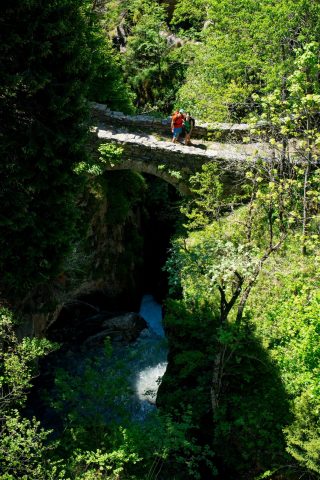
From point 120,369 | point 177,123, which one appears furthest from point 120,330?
point 177,123

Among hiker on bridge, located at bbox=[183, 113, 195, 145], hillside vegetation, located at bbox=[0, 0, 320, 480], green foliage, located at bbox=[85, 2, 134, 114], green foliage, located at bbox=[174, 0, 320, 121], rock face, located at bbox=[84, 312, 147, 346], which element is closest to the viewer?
hillside vegetation, located at bbox=[0, 0, 320, 480]

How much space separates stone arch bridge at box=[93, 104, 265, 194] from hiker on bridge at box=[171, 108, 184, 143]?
38 cm

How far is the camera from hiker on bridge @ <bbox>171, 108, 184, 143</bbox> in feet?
44.8

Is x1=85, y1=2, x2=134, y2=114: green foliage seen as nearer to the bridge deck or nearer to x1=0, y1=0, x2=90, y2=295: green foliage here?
the bridge deck

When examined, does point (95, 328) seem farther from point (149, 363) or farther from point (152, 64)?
point (152, 64)

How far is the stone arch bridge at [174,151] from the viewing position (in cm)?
1330

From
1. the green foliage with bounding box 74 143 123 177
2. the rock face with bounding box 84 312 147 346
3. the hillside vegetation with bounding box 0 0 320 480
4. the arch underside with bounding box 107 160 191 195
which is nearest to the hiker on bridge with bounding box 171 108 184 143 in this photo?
the arch underside with bounding box 107 160 191 195

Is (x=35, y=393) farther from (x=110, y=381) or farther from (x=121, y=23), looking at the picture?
(x=121, y=23)

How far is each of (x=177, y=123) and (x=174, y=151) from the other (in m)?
1.01

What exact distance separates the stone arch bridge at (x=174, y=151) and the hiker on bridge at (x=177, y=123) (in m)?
0.38

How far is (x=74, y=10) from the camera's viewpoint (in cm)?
804

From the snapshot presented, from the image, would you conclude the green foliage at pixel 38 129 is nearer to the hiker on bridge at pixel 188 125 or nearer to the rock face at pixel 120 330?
the hiker on bridge at pixel 188 125

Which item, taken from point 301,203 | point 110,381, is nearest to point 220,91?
point 301,203

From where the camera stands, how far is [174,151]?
1344cm
